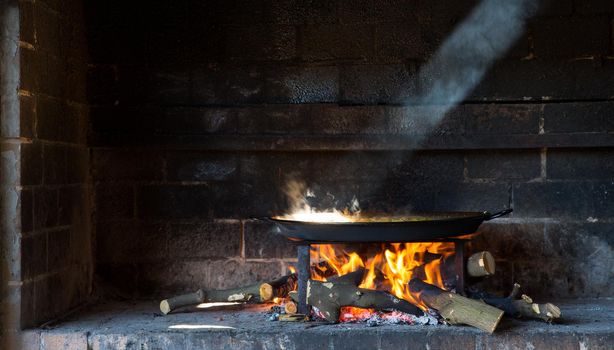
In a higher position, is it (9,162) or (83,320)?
(9,162)

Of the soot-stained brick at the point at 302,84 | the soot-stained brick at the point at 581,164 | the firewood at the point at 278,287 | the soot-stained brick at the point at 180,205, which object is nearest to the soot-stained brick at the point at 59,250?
the soot-stained brick at the point at 180,205

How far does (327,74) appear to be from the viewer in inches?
174

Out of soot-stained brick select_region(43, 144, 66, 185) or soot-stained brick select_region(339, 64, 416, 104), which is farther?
soot-stained brick select_region(339, 64, 416, 104)

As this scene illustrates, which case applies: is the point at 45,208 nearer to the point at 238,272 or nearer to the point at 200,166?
the point at 200,166

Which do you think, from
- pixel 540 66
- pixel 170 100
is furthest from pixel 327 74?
pixel 540 66

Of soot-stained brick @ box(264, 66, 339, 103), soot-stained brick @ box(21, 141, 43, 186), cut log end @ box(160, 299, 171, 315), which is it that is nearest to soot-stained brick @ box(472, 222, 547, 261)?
soot-stained brick @ box(264, 66, 339, 103)

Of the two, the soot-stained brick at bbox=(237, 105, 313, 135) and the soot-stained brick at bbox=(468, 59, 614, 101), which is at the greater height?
the soot-stained brick at bbox=(468, 59, 614, 101)

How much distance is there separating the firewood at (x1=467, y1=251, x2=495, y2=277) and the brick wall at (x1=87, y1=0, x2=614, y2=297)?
1.80ft

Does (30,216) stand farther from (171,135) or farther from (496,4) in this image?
(496,4)

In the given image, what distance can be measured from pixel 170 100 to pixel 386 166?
56.9 inches

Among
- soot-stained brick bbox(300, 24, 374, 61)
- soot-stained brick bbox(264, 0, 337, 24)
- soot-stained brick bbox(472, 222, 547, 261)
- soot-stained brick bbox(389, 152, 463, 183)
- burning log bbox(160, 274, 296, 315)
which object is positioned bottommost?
burning log bbox(160, 274, 296, 315)

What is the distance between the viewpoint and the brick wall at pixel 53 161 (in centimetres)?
363

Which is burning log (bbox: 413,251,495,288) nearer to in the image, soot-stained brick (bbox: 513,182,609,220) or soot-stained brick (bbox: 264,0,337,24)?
soot-stained brick (bbox: 513,182,609,220)

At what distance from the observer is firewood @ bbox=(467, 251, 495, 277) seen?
153 inches
